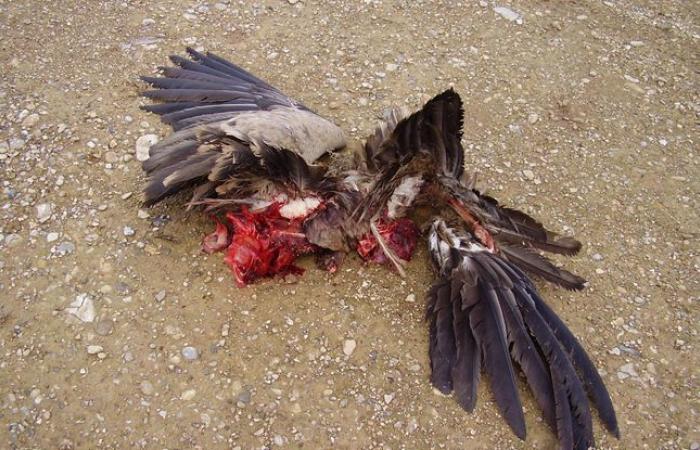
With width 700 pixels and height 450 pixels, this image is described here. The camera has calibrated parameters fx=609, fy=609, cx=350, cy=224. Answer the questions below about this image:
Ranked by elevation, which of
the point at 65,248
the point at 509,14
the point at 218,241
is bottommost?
the point at 65,248

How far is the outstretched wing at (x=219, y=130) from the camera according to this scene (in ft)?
10.1

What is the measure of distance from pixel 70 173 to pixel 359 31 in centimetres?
264

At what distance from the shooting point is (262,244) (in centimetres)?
336

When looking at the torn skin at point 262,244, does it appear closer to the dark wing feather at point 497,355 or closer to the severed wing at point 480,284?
the severed wing at point 480,284

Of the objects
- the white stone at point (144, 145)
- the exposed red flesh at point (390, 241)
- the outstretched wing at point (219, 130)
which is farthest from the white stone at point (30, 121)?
the exposed red flesh at point (390, 241)

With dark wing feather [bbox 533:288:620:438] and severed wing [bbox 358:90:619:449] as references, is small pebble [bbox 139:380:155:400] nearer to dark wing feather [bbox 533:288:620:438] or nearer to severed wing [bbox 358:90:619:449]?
severed wing [bbox 358:90:619:449]

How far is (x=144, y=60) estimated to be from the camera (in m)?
4.74

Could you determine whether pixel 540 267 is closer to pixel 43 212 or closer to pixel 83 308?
pixel 83 308

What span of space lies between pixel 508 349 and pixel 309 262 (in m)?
1.21

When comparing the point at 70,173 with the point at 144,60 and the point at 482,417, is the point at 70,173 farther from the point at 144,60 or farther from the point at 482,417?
the point at 482,417

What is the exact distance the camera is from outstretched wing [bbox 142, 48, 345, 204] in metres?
3.08

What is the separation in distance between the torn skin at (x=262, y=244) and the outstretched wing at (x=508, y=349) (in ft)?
2.66

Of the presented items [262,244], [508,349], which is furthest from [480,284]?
[262,244]

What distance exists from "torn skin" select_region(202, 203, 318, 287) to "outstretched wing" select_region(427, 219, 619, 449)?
0.81 metres
